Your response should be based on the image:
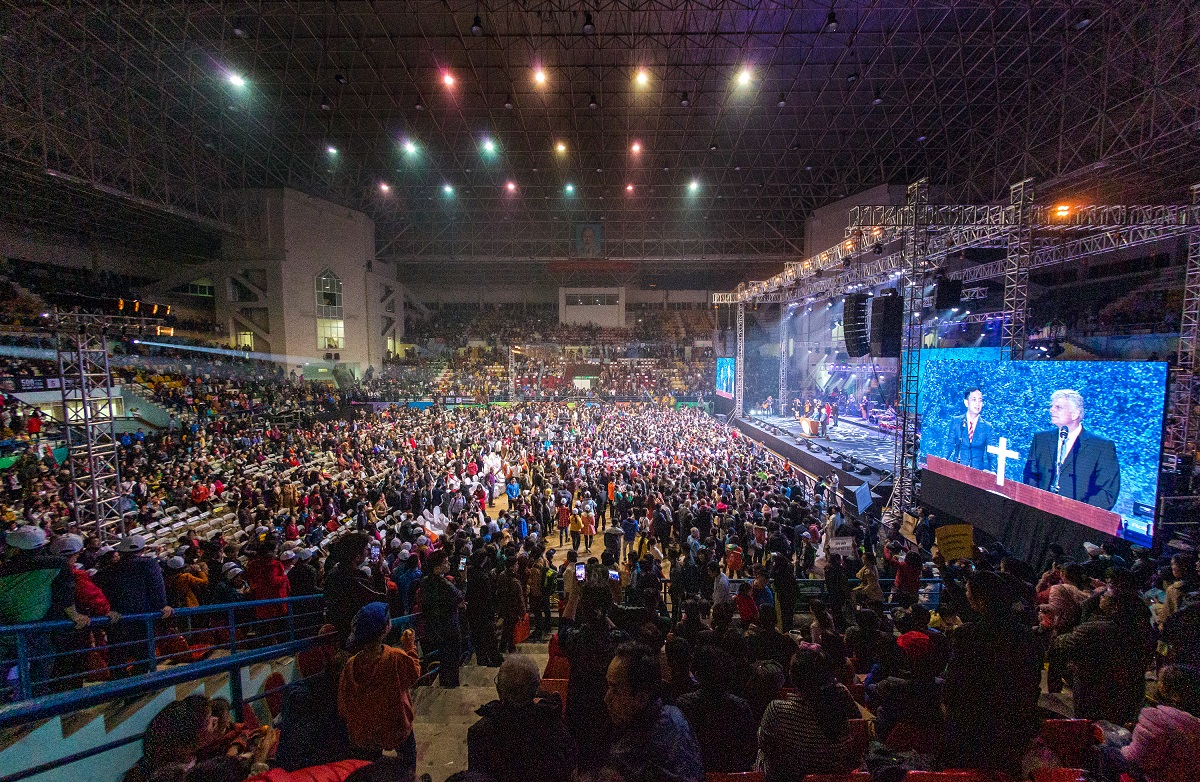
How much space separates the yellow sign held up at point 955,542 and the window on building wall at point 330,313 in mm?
24029

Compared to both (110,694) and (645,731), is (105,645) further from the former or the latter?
(645,731)

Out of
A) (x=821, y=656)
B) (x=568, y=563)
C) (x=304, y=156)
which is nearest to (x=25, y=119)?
(x=304, y=156)

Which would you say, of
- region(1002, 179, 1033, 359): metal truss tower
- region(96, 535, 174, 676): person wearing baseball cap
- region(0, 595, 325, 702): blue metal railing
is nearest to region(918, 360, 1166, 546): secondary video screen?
region(1002, 179, 1033, 359): metal truss tower

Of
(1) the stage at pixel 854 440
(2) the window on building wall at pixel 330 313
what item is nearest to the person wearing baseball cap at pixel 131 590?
(1) the stage at pixel 854 440

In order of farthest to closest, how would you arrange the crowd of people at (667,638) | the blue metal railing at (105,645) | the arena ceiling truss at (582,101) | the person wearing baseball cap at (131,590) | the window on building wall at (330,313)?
1. the window on building wall at (330,313)
2. the arena ceiling truss at (582,101)
3. the person wearing baseball cap at (131,590)
4. the blue metal railing at (105,645)
5. the crowd of people at (667,638)

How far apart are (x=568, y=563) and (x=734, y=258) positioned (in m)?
24.4

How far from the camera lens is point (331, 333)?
2233 centimetres

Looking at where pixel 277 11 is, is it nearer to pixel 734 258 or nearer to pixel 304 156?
pixel 304 156

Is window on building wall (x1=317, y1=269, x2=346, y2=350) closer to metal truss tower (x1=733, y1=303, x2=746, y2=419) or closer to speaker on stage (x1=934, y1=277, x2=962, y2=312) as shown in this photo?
metal truss tower (x1=733, y1=303, x2=746, y2=419)

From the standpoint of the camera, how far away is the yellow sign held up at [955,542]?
5445mm

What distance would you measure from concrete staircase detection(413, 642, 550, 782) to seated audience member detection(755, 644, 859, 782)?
→ 184 cm

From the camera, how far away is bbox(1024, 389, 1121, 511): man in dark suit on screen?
20.6ft

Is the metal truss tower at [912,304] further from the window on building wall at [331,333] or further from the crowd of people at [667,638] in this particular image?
the window on building wall at [331,333]

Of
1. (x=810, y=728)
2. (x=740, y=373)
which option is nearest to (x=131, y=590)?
(x=810, y=728)
